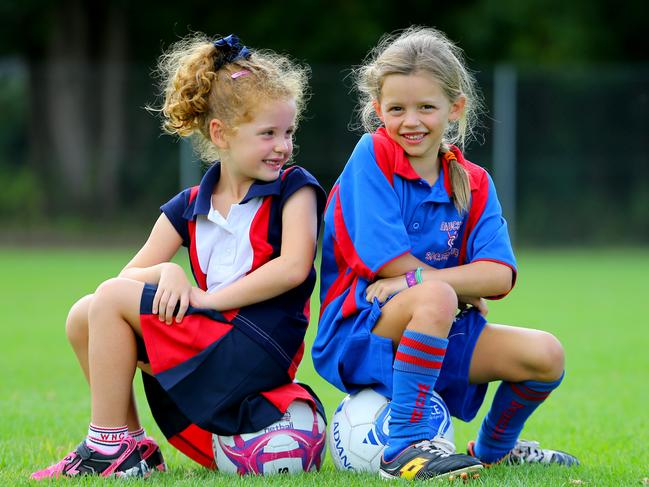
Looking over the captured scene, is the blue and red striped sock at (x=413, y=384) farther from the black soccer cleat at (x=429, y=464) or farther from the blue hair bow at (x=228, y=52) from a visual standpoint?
Answer: the blue hair bow at (x=228, y=52)

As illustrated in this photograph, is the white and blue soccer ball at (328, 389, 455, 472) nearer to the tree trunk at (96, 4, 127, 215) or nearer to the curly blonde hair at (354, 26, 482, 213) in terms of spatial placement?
the curly blonde hair at (354, 26, 482, 213)

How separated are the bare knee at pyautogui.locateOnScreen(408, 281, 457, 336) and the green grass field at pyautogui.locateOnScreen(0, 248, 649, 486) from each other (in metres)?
0.52

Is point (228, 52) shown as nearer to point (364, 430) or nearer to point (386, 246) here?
point (386, 246)

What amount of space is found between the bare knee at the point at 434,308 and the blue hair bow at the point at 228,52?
1.12m

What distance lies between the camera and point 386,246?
384 cm

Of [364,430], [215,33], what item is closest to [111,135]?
[215,33]

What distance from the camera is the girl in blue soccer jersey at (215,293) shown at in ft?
12.4

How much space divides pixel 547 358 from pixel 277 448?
990 millimetres

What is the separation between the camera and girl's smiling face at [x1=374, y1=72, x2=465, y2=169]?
396 cm

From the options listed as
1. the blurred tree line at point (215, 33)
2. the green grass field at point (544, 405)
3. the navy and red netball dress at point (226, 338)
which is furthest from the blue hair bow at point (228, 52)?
the blurred tree line at point (215, 33)

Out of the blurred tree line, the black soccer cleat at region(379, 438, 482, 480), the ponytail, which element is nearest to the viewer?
the black soccer cleat at region(379, 438, 482, 480)

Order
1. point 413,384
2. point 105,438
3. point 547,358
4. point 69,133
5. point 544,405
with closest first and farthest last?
1. point 413,384
2. point 105,438
3. point 547,358
4. point 544,405
5. point 69,133

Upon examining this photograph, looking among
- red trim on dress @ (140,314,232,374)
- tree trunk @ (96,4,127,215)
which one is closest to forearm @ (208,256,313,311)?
red trim on dress @ (140,314,232,374)

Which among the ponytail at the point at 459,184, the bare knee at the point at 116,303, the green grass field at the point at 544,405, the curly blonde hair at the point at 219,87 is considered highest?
the curly blonde hair at the point at 219,87
